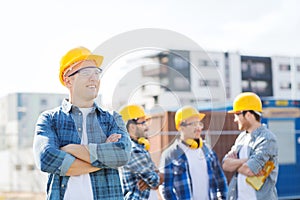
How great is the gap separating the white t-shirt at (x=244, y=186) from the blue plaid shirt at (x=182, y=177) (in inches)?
5.8

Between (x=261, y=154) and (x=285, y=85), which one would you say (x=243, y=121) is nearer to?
(x=261, y=154)

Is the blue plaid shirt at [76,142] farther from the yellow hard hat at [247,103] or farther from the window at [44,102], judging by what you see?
the window at [44,102]

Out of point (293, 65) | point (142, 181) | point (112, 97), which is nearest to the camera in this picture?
point (112, 97)

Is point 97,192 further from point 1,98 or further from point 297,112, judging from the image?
point 1,98

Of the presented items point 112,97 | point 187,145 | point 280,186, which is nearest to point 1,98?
point 280,186

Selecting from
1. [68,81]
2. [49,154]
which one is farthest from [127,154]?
[68,81]

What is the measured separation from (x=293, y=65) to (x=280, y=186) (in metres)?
40.3

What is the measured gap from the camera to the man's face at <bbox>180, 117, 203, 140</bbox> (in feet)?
18.7

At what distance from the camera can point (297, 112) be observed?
13.7 metres

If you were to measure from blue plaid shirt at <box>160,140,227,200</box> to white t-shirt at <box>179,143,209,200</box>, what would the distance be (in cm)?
3

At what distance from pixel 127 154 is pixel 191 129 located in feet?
7.26

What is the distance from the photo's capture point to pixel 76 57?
3709 mm

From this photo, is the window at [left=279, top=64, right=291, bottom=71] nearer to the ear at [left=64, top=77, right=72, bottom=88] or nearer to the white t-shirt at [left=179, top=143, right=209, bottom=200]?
the white t-shirt at [left=179, top=143, right=209, bottom=200]

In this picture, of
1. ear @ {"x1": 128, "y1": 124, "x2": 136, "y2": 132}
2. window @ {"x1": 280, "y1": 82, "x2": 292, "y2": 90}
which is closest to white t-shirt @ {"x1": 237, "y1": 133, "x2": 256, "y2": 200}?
ear @ {"x1": 128, "y1": 124, "x2": 136, "y2": 132}
